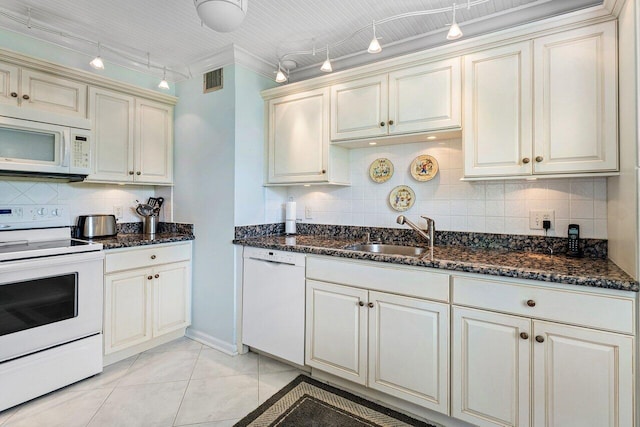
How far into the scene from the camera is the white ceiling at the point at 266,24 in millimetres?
2027

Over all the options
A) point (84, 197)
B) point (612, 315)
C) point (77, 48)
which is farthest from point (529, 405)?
point (77, 48)

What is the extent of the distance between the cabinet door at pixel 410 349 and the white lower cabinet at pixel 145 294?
5.81 feet

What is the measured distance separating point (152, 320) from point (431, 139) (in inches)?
103

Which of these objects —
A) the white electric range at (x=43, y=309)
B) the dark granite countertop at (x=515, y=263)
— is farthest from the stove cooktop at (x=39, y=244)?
the dark granite countertop at (x=515, y=263)

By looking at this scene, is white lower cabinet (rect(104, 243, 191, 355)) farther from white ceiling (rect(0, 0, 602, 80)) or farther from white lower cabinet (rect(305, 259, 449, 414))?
white ceiling (rect(0, 0, 602, 80))

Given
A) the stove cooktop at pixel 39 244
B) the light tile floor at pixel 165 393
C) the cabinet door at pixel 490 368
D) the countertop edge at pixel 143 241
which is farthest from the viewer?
the countertop edge at pixel 143 241

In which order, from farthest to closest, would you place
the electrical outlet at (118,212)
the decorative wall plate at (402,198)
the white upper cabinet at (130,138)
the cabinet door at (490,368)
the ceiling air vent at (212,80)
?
1. the electrical outlet at (118,212)
2. the ceiling air vent at (212,80)
3. the white upper cabinet at (130,138)
4. the decorative wall plate at (402,198)
5. the cabinet door at (490,368)

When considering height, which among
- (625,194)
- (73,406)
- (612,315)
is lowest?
(73,406)

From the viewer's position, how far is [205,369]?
7.82ft

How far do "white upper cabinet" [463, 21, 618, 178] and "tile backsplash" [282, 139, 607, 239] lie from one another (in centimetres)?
33

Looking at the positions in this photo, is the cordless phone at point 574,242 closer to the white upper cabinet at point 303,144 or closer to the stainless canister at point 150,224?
the white upper cabinet at point 303,144

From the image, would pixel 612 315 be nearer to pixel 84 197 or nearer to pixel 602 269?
pixel 602 269

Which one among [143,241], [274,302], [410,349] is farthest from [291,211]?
[410,349]

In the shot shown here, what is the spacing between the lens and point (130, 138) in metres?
2.77
